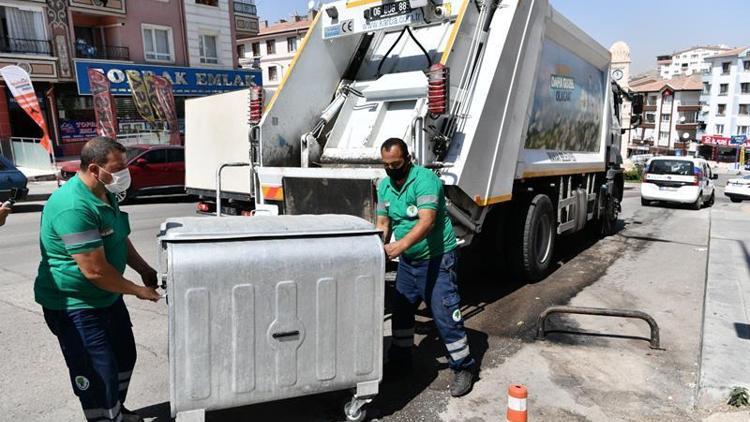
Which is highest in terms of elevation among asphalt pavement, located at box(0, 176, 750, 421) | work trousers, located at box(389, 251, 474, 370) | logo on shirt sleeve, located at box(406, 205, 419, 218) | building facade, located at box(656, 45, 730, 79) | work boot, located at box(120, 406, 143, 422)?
building facade, located at box(656, 45, 730, 79)

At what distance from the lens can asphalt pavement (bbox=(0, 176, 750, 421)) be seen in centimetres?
341

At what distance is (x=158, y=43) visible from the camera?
24484 mm

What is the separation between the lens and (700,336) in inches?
181

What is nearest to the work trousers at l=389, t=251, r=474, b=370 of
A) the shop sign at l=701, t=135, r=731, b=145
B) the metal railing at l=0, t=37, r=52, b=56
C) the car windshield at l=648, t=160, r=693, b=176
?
the car windshield at l=648, t=160, r=693, b=176

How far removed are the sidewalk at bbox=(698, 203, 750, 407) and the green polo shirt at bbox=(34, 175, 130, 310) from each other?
3.60 meters

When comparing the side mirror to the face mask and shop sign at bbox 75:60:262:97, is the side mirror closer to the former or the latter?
the face mask

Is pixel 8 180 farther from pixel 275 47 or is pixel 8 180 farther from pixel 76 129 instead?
pixel 275 47

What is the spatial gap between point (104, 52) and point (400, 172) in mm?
23720

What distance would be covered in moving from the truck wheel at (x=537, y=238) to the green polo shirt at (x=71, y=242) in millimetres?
4345

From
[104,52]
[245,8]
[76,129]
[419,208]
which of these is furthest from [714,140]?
[419,208]

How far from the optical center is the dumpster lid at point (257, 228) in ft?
8.91

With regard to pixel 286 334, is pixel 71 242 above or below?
above

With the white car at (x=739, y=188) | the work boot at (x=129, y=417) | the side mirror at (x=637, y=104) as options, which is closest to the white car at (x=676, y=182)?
the white car at (x=739, y=188)

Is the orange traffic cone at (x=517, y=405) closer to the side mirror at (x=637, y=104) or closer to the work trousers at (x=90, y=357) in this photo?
the work trousers at (x=90, y=357)
